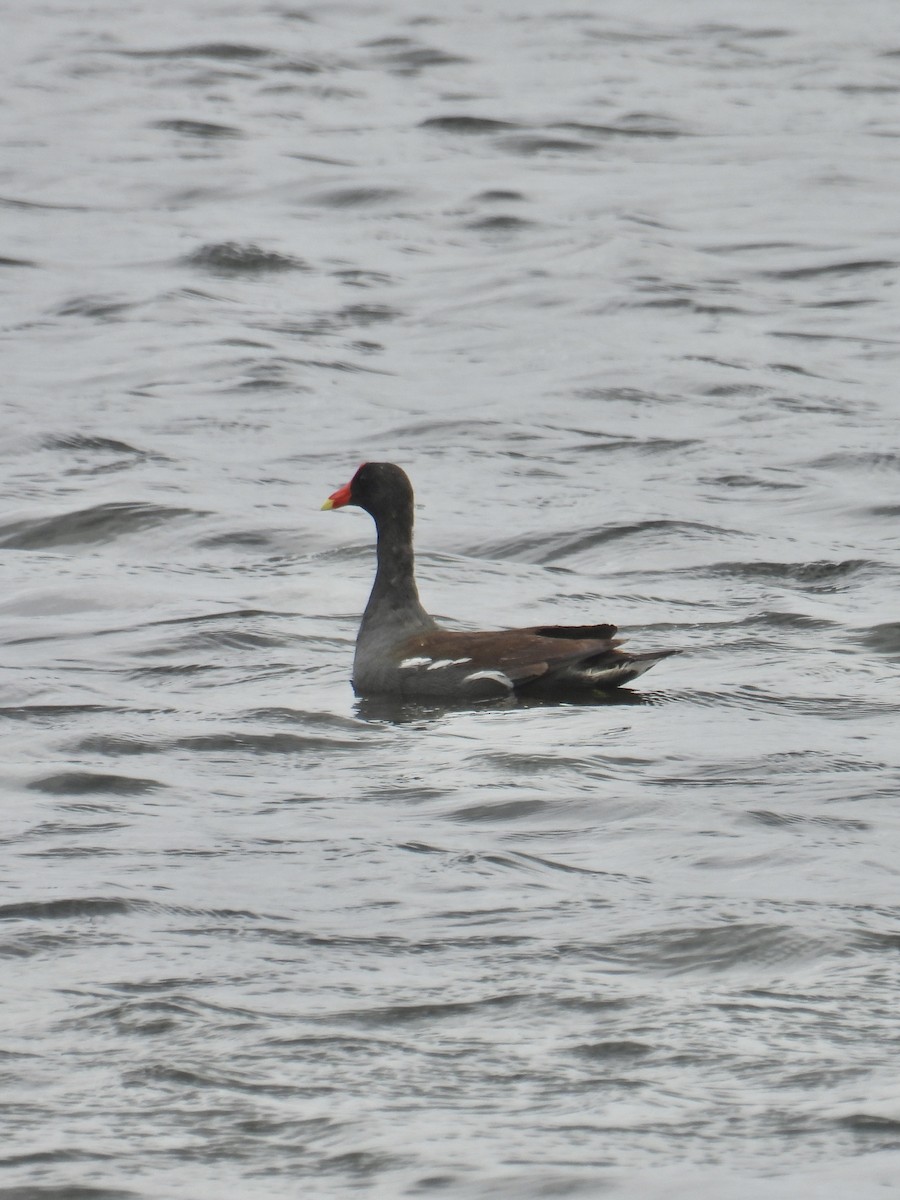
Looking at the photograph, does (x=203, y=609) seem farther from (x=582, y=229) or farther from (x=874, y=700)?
(x=582, y=229)

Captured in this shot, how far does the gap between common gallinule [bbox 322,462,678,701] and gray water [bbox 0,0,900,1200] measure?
156 millimetres

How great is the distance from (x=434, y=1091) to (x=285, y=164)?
2219 cm

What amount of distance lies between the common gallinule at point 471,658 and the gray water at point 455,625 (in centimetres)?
16

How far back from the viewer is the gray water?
21.7 ft

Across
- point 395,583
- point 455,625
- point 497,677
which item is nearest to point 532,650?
point 497,677

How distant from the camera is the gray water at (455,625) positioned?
6.61m

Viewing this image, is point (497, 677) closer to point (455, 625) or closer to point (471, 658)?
point (471, 658)

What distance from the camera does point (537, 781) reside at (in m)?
9.88

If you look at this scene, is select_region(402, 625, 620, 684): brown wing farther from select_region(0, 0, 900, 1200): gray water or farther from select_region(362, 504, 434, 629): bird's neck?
select_region(362, 504, 434, 629): bird's neck

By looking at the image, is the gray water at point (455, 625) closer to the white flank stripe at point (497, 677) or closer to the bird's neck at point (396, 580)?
the white flank stripe at point (497, 677)

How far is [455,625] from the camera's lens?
12.9 meters

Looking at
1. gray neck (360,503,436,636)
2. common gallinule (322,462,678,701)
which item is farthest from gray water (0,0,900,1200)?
gray neck (360,503,436,636)

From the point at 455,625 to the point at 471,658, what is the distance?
6.40 feet

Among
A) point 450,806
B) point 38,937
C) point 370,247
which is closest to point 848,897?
point 450,806
